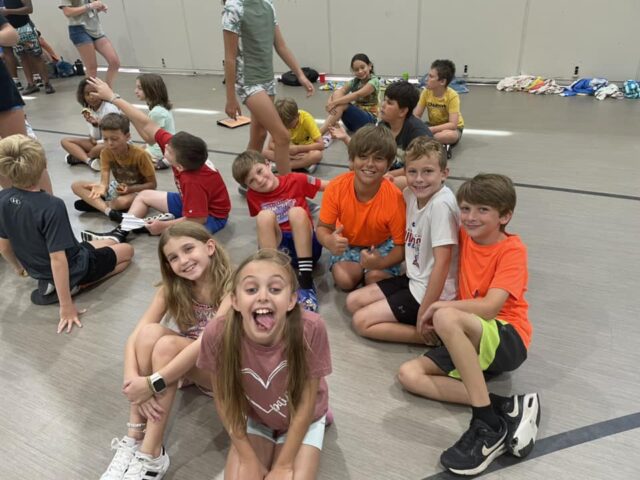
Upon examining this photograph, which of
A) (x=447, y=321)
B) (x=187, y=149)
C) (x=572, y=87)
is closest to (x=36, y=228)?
(x=187, y=149)

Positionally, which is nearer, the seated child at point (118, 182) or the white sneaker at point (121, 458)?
the white sneaker at point (121, 458)

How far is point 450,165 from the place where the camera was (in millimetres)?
3535

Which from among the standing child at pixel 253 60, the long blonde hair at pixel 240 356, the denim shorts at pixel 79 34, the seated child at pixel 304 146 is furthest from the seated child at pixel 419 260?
the denim shorts at pixel 79 34

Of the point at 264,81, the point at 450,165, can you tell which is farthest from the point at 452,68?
the point at 264,81

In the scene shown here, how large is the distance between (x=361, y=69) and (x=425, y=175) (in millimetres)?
2410

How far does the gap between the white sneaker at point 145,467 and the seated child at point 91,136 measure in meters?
2.90

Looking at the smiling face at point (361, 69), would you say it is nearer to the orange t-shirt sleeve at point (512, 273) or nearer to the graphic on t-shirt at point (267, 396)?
the orange t-shirt sleeve at point (512, 273)

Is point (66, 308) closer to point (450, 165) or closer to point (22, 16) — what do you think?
point (450, 165)

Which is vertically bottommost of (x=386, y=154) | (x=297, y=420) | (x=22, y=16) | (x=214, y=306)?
(x=297, y=420)

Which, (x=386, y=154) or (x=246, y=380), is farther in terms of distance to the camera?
(x=386, y=154)

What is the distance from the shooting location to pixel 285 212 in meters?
2.41

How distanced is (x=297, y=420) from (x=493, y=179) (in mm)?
992

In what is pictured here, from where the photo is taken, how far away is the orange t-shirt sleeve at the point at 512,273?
5.00 ft

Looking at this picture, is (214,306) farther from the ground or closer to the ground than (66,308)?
farther from the ground
